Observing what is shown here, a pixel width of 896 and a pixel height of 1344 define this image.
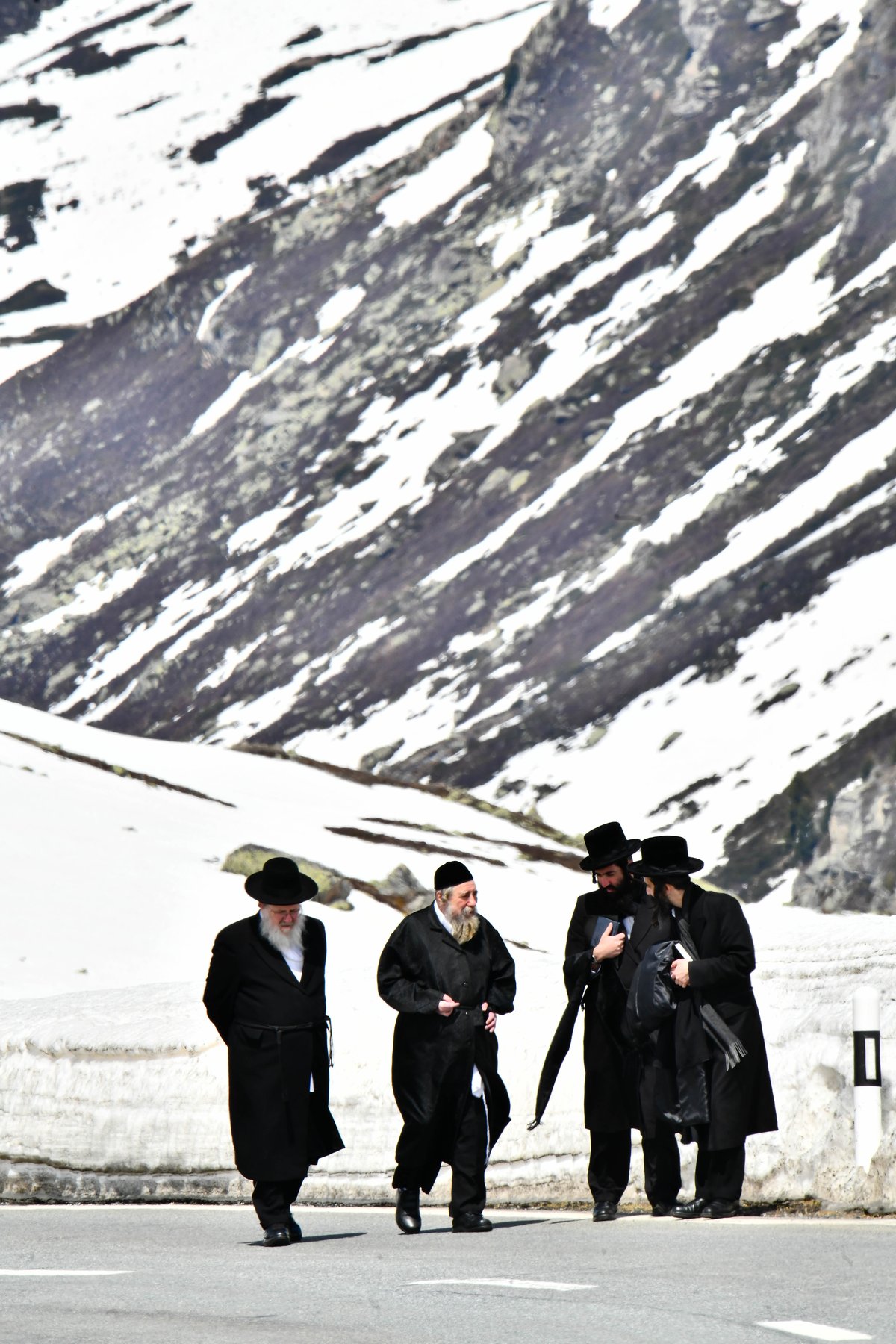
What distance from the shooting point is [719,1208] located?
10.8 metres

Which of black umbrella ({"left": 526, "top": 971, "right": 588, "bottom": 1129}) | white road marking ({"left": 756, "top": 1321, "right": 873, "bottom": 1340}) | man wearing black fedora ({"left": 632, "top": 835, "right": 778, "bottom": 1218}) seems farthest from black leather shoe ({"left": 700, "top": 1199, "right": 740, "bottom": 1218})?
white road marking ({"left": 756, "top": 1321, "right": 873, "bottom": 1340})

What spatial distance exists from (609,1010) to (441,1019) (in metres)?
0.88

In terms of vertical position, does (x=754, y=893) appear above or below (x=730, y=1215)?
above

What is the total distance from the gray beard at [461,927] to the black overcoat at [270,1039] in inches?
27.2

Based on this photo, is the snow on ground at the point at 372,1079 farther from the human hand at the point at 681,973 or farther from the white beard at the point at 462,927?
the white beard at the point at 462,927

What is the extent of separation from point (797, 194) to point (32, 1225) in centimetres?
19186

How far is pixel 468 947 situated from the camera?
11.2 m

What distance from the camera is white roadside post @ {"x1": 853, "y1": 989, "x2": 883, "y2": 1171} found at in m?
10.5

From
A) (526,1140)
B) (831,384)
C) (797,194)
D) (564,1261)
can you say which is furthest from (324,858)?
(797,194)

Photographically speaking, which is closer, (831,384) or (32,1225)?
(32,1225)

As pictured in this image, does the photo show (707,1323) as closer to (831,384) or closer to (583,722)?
(583,722)

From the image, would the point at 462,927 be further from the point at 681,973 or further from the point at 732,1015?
the point at 732,1015

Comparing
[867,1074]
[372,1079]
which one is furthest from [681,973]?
[372,1079]

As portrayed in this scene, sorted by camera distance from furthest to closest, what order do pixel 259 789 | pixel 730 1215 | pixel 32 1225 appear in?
pixel 259 789
pixel 32 1225
pixel 730 1215
